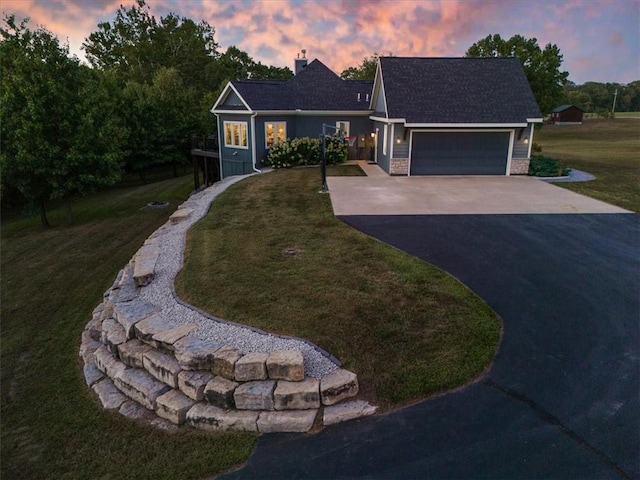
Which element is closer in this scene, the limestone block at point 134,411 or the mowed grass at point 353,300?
the limestone block at point 134,411

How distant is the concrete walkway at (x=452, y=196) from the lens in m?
13.0

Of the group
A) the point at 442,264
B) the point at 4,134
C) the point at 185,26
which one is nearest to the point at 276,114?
the point at 4,134

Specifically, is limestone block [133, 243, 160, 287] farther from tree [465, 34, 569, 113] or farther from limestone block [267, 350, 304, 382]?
tree [465, 34, 569, 113]

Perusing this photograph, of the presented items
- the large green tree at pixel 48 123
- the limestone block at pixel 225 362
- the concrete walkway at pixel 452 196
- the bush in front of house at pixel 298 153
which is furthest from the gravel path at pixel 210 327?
the bush in front of house at pixel 298 153

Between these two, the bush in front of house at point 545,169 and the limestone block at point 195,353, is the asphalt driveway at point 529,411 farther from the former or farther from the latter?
the bush in front of house at point 545,169

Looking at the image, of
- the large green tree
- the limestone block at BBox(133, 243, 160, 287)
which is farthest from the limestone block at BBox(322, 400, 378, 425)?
the large green tree

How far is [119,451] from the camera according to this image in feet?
15.9

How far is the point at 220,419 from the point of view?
5.07 meters

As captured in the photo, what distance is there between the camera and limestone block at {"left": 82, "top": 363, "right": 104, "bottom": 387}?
6.32 meters

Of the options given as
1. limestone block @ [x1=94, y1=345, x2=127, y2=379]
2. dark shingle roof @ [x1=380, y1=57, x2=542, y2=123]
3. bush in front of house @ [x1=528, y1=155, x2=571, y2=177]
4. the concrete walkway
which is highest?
dark shingle roof @ [x1=380, y1=57, x2=542, y2=123]

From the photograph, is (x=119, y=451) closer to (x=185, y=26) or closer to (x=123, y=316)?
(x=123, y=316)

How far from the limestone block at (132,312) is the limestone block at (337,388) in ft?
10.7

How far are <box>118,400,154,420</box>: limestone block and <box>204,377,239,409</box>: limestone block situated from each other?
31.5 inches

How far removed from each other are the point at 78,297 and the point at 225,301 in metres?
5.29
